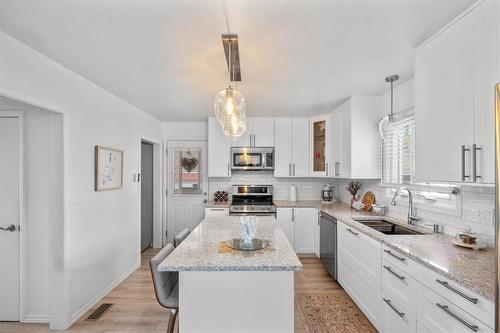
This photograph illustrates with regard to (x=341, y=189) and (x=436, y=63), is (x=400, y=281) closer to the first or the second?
(x=436, y=63)

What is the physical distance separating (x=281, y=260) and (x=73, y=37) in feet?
6.96

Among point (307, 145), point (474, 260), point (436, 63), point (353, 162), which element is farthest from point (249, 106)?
point (474, 260)

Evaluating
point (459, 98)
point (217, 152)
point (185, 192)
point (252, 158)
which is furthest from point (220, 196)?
point (459, 98)

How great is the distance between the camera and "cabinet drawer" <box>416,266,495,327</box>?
115 cm

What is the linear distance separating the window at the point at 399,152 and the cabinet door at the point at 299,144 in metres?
1.43

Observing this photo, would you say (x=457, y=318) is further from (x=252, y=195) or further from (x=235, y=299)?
(x=252, y=195)

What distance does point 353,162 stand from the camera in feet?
10.9

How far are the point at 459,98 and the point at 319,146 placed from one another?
9.05ft

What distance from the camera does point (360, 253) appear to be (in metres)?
2.48

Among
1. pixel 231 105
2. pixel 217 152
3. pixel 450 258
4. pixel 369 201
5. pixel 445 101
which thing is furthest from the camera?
pixel 217 152

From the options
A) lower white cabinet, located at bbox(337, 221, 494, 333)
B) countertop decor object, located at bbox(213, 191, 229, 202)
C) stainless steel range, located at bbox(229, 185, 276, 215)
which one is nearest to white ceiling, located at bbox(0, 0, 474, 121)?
→ lower white cabinet, located at bbox(337, 221, 494, 333)

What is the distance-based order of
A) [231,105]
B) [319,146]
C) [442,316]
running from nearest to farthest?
1. [442,316]
2. [231,105]
3. [319,146]

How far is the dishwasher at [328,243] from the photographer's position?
10.5 ft

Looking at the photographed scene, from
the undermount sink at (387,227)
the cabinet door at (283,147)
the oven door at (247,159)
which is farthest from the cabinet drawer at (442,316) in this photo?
the oven door at (247,159)
